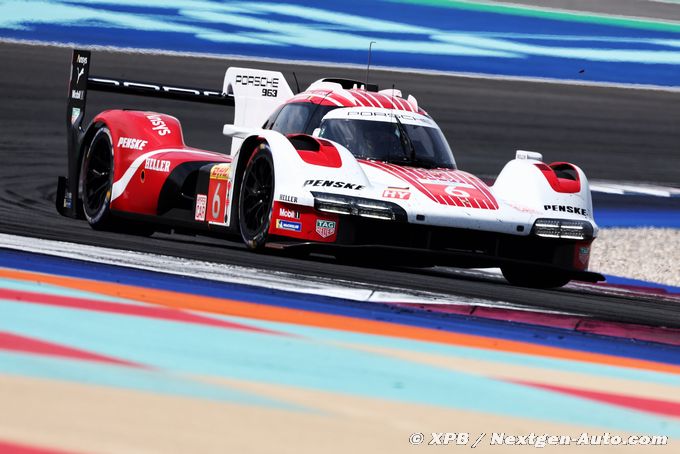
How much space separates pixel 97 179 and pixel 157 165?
A: 1045 mm

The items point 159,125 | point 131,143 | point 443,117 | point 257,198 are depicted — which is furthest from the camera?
point 443,117

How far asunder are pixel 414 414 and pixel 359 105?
587 centimetres

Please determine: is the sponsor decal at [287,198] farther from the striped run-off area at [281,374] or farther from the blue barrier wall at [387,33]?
the blue barrier wall at [387,33]

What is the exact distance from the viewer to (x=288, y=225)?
9305mm

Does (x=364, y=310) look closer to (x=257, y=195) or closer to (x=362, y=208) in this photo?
(x=362, y=208)

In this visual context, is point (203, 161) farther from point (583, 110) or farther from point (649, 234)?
point (583, 110)

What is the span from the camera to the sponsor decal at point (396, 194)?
360 inches

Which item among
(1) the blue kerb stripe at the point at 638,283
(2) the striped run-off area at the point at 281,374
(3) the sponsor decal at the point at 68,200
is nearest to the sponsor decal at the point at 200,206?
(3) the sponsor decal at the point at 68,200

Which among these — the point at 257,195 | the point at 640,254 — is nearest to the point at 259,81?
the point at 257,195

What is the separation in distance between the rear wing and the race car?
0.04 meters

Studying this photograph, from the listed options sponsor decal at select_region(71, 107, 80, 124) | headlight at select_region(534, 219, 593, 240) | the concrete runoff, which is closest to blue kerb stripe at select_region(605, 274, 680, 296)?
the concrete runoff

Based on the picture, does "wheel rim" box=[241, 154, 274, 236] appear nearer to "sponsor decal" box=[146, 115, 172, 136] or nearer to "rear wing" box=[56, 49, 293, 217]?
"sponsor decal" box=[146, 115, 172, 136]

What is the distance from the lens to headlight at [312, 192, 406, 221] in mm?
9016

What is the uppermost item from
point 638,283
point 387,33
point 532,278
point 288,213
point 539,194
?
point 387,33
